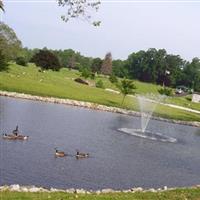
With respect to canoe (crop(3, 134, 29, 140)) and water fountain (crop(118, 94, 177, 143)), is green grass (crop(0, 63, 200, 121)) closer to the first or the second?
water fountain (crop(118, 94, 177, 143))

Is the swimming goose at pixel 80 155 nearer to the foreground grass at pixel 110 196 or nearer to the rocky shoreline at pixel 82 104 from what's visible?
the foreground grass at pixel 110 196

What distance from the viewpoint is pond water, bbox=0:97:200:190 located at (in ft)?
125

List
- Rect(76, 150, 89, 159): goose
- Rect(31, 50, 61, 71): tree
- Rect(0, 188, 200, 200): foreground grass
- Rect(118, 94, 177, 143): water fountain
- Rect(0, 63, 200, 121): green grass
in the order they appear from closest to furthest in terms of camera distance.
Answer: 1. Rect(0, 188, 200, 200): foreground grass
2. Rect(76, 150, 89, 159): goose
3. Rect(118, 94, 177, 143): water fountain
4. Rect(0, 63, 200, 121): green grass
5. Rect(31, 50, 61, 71): tree

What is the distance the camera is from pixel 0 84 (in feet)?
326

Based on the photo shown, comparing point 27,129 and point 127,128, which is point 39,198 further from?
point 127,128

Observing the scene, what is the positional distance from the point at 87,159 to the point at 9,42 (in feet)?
297

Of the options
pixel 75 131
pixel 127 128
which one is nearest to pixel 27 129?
pixel 75 131

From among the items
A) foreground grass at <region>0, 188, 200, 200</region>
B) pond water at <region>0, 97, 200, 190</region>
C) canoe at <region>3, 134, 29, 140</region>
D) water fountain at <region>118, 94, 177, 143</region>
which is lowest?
water fountain at <region>118, 94, 177, 143</region>

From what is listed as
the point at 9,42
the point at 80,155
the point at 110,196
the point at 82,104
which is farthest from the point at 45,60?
the point at 110,196

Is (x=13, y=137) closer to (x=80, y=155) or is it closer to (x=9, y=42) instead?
(x=80, y=155)

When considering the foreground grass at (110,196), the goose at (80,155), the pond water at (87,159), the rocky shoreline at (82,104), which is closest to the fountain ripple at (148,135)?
the pond water at (87,159)

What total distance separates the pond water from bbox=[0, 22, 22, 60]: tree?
5078 centimetres

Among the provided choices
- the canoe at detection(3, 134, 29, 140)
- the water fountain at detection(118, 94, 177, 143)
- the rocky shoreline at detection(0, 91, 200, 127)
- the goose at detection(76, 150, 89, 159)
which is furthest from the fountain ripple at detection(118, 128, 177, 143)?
the rocky shoreline at detection(0, 91, 200, 127)

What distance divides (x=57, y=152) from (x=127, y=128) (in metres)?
33.2
